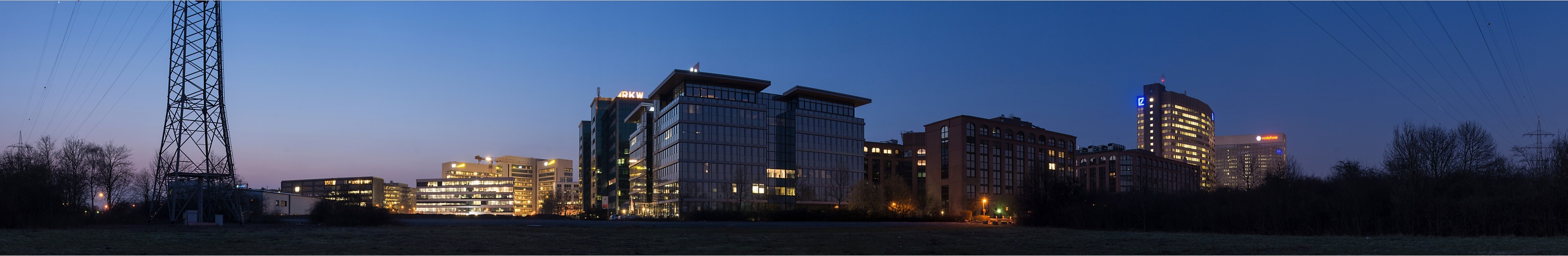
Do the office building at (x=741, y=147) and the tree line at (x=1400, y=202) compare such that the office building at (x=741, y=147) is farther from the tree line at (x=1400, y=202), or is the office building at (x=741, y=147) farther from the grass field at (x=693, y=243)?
the grass field at (x=693, y=243)

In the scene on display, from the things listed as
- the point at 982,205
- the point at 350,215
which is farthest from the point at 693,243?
the point at 982,205

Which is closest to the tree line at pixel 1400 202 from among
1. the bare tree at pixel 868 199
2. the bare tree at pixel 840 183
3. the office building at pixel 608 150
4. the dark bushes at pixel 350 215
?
the bare tree at pixel 868 199

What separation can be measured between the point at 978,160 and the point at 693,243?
11572 cm

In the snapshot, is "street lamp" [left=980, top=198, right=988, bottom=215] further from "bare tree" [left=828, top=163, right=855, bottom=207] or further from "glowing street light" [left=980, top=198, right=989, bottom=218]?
"bare tree" [left=828, top=163, right=855, bottom=207]

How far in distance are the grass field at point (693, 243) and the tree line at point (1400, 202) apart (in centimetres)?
344

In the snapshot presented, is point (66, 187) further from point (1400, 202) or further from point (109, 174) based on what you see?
point (1400, 202)

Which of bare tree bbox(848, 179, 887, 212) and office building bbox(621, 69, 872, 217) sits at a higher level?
office building bbox(621, 69, 872, 217)

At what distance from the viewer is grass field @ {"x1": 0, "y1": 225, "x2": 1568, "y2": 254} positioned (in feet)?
86.3

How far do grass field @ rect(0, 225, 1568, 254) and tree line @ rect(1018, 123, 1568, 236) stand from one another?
3.44 m

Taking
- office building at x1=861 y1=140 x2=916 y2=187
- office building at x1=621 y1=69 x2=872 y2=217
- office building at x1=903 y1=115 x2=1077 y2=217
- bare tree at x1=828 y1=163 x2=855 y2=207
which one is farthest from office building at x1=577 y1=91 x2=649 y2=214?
office building at x1=903 y1=115 x2=1077 y2=217

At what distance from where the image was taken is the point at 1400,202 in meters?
41.2

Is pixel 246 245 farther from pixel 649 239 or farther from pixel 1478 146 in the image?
pixel 1478 146

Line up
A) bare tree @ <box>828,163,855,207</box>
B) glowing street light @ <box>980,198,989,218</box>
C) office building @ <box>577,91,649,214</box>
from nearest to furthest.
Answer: bare tree @ <box>828,163,855,207</box> → glowing street light @ <box>980,198,989,218</box> → office building @ <box>577,91,649,214</box>

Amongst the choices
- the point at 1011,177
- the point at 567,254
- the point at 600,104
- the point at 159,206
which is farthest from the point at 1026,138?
the point at 567,254
